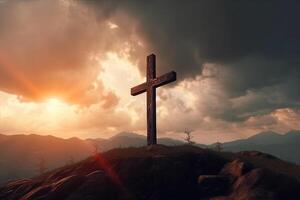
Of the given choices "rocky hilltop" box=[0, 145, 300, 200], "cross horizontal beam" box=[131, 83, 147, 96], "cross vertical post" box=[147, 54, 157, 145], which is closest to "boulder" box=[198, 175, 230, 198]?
"rocky hilltop" box=[0, 145, 300, 200]

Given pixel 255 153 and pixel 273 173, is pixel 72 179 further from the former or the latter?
pixel 255 153

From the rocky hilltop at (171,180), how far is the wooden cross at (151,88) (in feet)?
13.0

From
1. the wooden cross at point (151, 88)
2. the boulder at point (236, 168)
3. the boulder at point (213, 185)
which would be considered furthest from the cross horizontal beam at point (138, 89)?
the boulder at point (213, 185)

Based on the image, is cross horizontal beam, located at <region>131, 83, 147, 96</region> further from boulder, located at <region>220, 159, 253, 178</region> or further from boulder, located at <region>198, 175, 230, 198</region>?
boulder, located at <region>198, 175, 230, 198</region>

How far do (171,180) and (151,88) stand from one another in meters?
9.51

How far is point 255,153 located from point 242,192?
11204 mm

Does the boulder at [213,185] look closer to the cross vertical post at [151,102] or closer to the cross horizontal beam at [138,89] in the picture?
the cross vertical post at [151,102]

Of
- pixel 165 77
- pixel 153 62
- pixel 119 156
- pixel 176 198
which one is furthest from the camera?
pixel 153 62

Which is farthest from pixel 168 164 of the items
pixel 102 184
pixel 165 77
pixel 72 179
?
pixel 165 77

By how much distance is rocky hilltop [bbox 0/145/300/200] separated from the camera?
58.9 ft

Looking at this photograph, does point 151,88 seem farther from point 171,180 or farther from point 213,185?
point 213,185

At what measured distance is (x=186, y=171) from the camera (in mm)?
20422

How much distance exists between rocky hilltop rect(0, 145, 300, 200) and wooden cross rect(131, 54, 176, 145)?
397 centimetres

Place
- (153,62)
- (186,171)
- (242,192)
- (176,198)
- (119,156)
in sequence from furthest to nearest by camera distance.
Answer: (153,62) → (119,156) → (186,171) → (176,198) → (242,192)
